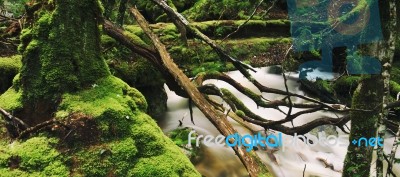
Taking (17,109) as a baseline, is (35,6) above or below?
above

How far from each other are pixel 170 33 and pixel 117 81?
3.69 m

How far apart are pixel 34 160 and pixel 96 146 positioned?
40cm

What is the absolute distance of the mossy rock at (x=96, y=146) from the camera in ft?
7.93

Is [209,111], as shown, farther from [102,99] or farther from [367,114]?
[367,114]

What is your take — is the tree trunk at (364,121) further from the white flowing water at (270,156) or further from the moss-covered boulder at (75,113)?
the moss-covered boulder at (75,113)

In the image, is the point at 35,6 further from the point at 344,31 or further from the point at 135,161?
the point at 344,31

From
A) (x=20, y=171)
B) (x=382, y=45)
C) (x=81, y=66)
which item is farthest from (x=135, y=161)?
(x=382, y=45)

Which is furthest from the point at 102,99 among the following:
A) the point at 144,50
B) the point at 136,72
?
the point at 136,72

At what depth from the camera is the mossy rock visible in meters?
2.42

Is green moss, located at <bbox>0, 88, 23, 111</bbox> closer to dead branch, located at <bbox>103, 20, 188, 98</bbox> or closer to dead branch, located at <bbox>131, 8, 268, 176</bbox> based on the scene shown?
dead branch, located at <bbox>131, 8, 268, 176</bbox>

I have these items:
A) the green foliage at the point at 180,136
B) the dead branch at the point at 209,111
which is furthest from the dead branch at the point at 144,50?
the green foliage at the point at 180,136

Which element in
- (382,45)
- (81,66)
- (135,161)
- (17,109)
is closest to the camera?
(135,161)

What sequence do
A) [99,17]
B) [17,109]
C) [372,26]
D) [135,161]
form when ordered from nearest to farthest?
[135,161] < [17,109] < [99,17] < [372,26]

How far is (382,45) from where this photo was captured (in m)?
3.69
